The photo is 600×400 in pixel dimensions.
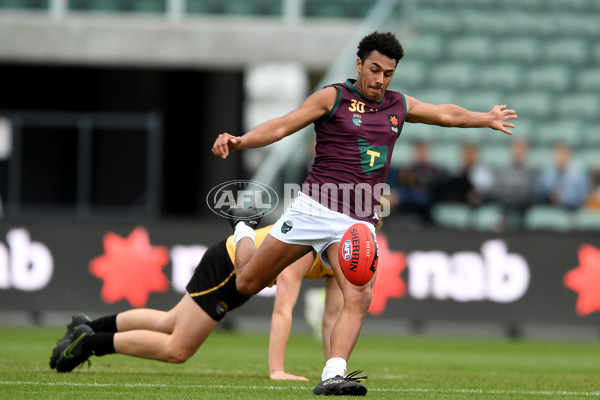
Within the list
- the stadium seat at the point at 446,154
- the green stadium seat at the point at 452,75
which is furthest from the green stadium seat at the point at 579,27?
the stadium seat at the point at 446,154

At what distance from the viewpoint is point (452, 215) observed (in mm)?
14641

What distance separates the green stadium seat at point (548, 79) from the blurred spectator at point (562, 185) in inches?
141

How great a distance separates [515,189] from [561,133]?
313 cm

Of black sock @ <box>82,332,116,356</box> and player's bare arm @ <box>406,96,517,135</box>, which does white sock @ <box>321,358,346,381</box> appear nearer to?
player's bare arm @ <box>406,96,517,135</box>

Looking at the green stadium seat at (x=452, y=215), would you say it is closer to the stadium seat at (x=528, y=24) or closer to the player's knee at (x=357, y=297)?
the stadium seat at (x=528, y=24)

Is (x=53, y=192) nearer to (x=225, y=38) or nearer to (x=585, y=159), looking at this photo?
(x=225, y=38)

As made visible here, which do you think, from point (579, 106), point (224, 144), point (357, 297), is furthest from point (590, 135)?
point (224, 144)

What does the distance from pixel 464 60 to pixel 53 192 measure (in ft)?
26.7

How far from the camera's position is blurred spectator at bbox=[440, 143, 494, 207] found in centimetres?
1452

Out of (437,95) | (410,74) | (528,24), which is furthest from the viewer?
(528,24)

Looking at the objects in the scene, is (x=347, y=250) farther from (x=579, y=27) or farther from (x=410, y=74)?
(x=579, y=27)

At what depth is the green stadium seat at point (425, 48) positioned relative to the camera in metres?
18.4

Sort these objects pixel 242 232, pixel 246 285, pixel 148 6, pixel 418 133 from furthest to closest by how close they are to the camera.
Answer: pixel 148 6
pixel 418 133
pixel 242 232
pixel 246 285

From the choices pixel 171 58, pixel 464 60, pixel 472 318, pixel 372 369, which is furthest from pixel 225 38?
pixel 372 369
